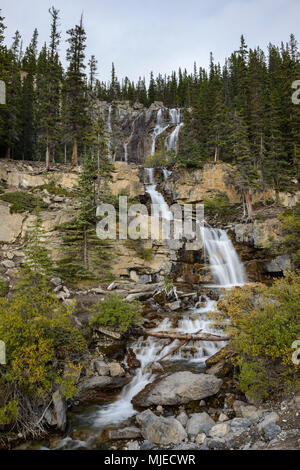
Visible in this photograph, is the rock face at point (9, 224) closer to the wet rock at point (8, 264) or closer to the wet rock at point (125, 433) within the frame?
the wet rock at point (8, 264)

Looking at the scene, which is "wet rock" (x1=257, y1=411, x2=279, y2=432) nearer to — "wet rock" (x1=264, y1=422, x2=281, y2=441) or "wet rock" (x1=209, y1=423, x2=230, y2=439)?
"wet rock" (x1=264, y1=422, x2=281, y2=441)

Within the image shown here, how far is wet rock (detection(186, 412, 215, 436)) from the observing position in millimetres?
7332

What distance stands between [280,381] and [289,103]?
128 feet

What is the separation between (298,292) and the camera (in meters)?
8.58

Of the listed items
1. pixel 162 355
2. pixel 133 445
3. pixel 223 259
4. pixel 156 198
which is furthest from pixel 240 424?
pixel 156 198

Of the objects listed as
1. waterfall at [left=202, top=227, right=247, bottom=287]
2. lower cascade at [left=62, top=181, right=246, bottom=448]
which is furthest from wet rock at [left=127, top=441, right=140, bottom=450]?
waterfall at [left=202, top=227, right=247, bottom=287]

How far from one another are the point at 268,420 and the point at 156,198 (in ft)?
90.9

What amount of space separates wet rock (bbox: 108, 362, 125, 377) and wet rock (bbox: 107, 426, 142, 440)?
2942 mm

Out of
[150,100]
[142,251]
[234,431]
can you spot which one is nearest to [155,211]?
[142,251]

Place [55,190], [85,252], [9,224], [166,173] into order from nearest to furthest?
[85,252] → [9,224] → [55,190] → [166,173]

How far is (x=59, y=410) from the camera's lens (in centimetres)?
801

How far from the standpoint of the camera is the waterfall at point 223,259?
72.6ft

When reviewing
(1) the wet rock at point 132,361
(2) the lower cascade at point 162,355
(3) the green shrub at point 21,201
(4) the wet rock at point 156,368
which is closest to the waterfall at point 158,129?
(3) the green shrub at point 21,201

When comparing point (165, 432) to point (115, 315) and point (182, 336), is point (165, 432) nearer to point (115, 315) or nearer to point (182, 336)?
point (182, 336)
